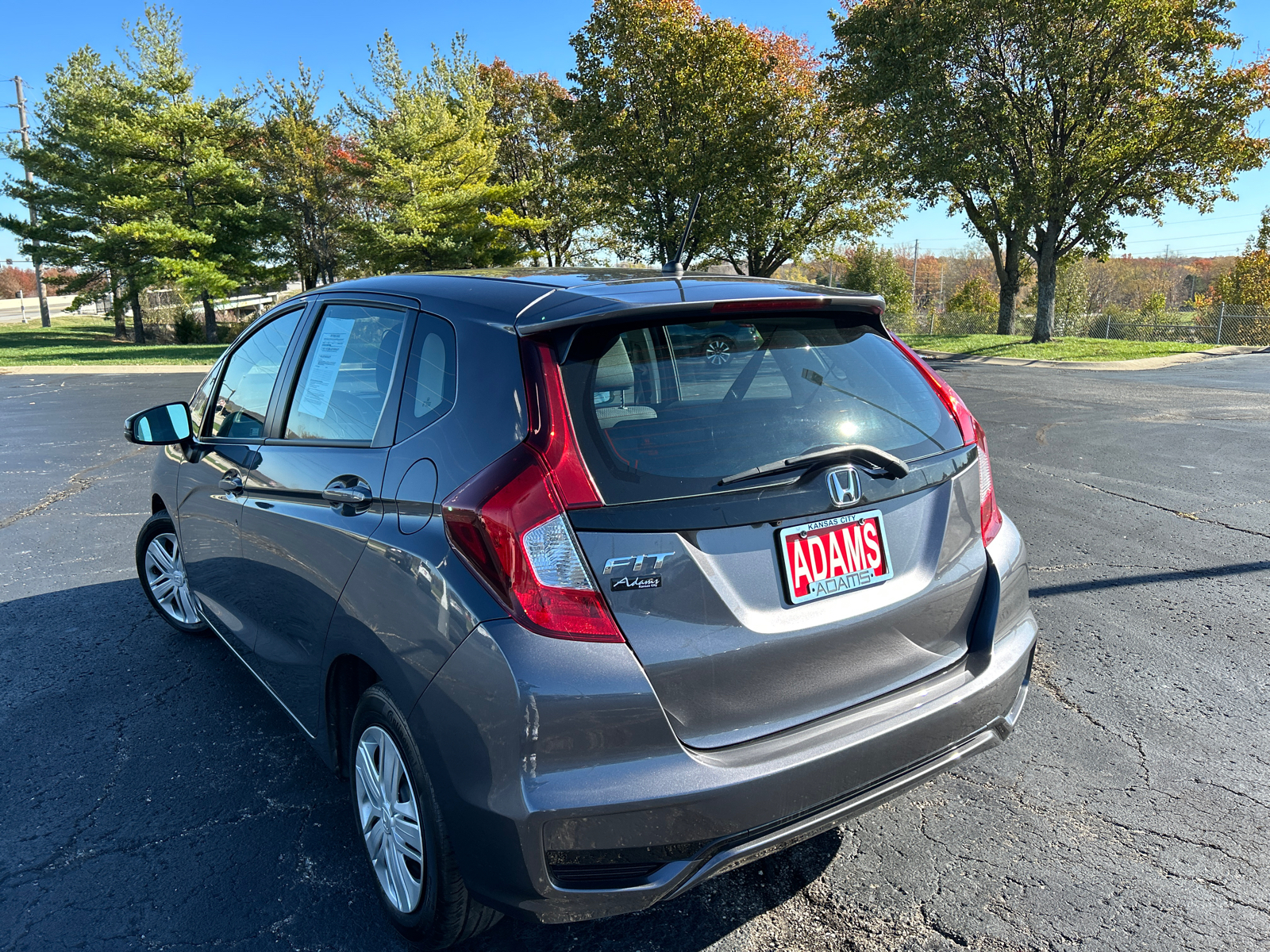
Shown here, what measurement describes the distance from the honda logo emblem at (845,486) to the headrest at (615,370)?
1.81 ft

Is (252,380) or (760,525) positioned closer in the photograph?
(760,525)

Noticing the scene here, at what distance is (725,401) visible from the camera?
2139 mm

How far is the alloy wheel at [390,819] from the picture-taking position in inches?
86.4

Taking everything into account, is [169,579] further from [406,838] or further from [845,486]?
[845,486]

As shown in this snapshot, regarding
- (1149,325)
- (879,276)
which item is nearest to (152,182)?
(1149,325)

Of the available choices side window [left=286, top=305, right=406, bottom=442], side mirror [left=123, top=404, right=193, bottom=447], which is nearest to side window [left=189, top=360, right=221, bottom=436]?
side mirror [left=123, top=404, right=193, bottom=447]

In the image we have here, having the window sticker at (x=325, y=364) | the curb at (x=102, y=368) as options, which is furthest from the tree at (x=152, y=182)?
the window sticker at (x=325, y=364)

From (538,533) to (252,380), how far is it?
2058mm

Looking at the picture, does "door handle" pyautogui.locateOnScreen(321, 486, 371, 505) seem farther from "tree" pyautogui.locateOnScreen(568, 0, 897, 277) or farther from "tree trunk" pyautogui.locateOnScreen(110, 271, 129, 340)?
"tree trunk" pyautogui.locateOnScreen(110, 271, 129, 340)

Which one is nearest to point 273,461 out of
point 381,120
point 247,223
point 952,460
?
point 952,460

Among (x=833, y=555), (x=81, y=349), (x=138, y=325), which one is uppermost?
(x=833, y=555)

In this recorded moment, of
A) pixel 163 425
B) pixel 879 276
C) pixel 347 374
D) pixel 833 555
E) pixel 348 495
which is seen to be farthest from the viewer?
pixel 879 276

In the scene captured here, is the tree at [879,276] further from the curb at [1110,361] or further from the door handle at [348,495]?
the door handle at [348,495]

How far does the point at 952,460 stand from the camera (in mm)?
2430
